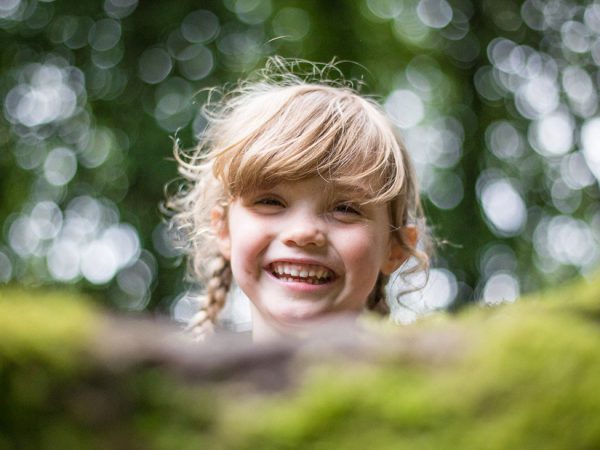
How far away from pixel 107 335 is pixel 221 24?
281 inches

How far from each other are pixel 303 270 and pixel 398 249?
473mm

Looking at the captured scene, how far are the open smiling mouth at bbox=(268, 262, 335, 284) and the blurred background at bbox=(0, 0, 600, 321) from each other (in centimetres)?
478

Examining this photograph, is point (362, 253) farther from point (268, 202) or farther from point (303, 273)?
point (268, 202)

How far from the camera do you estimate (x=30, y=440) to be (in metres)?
0.74

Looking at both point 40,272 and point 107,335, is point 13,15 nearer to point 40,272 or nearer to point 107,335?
point 40,272

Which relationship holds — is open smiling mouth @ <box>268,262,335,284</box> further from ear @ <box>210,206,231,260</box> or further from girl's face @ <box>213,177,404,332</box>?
ear @ <box>210,206,231,260</box>

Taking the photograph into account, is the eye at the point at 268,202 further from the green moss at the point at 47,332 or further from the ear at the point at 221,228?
the green moss at the point at 47,332

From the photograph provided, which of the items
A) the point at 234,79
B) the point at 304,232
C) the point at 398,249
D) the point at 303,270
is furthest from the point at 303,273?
the point at 234,79

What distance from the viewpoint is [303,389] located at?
75 cm

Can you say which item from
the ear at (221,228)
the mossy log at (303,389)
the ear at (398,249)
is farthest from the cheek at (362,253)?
the mossy log at (303,389)

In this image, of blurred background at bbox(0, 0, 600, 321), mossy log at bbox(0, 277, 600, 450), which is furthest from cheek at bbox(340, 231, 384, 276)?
blurred background at bbox(0, 0, 600, 321)

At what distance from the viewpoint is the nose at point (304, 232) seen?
217cm

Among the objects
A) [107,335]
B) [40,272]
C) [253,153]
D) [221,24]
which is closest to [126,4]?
[221,24]

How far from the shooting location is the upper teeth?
7.38 feet
